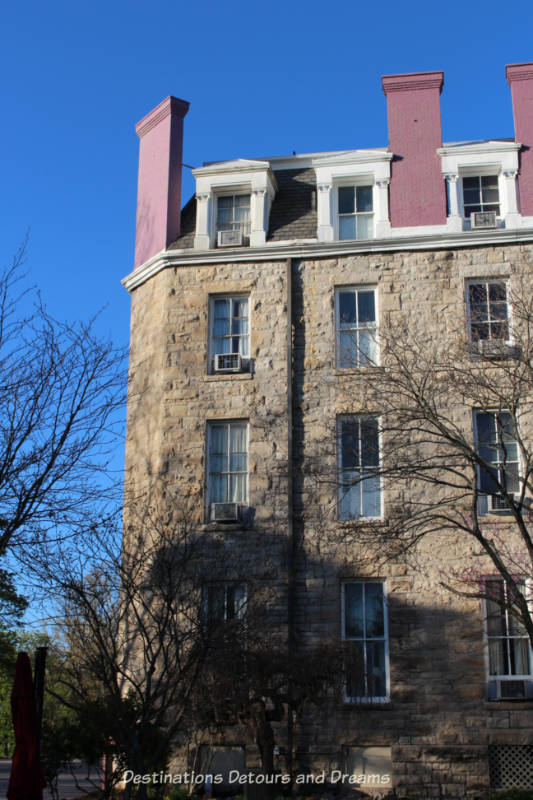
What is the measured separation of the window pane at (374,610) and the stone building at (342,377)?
3cm

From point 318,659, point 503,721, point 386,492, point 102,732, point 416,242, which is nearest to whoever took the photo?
point 102,732

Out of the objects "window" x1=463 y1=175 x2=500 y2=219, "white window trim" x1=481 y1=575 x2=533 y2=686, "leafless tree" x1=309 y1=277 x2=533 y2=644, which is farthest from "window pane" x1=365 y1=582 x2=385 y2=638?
"window" x1=463 y1=175 x2=500 y2=219

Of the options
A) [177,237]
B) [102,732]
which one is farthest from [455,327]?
[102,732]

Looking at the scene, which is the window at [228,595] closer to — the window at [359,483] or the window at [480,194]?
the window at [359,483]

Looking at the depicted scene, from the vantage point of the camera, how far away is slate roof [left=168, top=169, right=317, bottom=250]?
2072cm

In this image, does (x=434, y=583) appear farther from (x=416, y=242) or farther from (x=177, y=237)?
(x=177, y=237)

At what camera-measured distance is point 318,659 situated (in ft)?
50.2

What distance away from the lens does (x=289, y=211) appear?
21.3 meters

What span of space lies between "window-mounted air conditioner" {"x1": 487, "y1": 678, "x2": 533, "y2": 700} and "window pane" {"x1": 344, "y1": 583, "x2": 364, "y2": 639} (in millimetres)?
2653

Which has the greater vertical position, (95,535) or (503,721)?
(95,535)

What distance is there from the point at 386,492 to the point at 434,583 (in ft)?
6.55

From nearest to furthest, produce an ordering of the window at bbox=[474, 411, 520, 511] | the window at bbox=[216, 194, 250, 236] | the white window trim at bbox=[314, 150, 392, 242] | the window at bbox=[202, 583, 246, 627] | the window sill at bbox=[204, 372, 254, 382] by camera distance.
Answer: the window at bbox=[202, 583, 246, 627] → the window at bbox=[474, 411, 520, 511] → the window sill at bbox=[204, 372, 254, 382] → the white window trim at bbox=[314, 150, 392, 242] → the window at bbox=[216, 194, 250, 236]

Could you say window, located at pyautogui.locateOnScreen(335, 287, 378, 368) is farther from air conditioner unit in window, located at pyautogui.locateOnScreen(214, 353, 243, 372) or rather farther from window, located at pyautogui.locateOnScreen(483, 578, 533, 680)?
window, located at pyautogui.locateOnScreen(483, 578, 533, 680)

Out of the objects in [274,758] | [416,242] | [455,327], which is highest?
[416,242]
